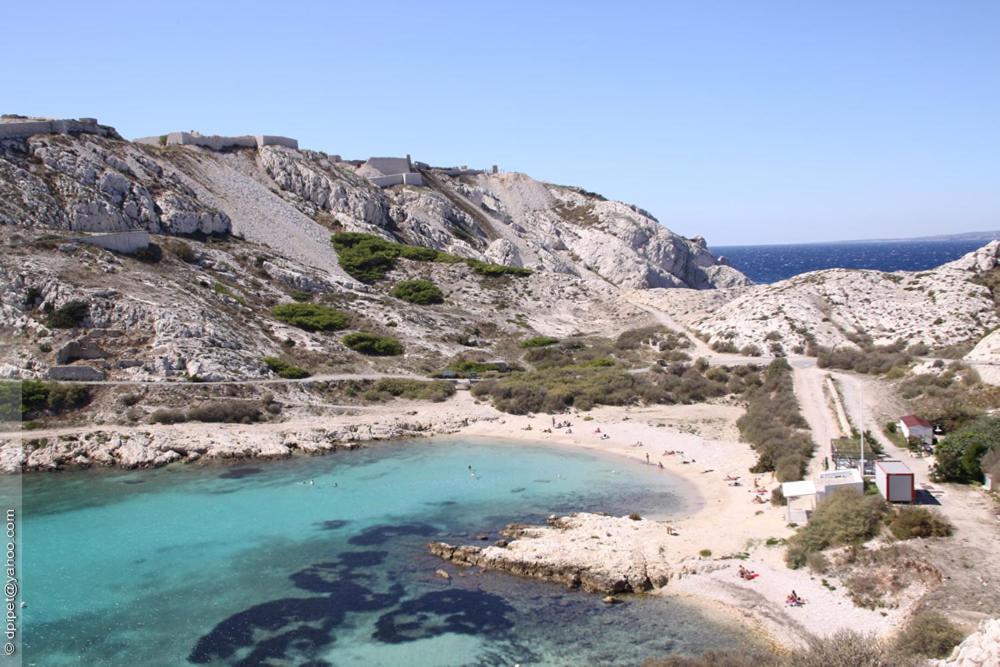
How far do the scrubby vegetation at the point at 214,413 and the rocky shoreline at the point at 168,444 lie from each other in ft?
2.03

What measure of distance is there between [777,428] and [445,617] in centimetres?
2041

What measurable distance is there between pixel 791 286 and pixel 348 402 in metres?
38.6

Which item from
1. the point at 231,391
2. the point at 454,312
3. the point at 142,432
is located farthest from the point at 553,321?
the point at 142,432

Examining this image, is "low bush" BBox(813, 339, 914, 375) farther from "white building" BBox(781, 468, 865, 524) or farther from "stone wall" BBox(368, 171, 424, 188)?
"stone wall" BBox(368, 171, 424, 188)

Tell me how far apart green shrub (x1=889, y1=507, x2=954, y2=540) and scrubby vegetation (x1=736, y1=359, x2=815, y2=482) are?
259 inches

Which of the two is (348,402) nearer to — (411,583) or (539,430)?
(539,430)

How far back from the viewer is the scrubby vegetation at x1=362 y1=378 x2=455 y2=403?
47000 mm

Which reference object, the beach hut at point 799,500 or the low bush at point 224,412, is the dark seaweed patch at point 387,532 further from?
the low bush at point 224,412

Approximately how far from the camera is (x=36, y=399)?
3972 centimetres

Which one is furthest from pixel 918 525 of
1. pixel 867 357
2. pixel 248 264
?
pixel 248 264

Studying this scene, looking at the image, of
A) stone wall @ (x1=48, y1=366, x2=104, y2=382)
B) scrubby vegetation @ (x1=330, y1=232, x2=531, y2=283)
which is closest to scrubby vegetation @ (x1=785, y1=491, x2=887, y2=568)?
stone wall @ (x1=48, y1=366, x2=104, y2=382)

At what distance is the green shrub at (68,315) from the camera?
4400 cm

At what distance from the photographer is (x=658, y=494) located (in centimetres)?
3089

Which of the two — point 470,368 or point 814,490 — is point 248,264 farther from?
point 814,490
